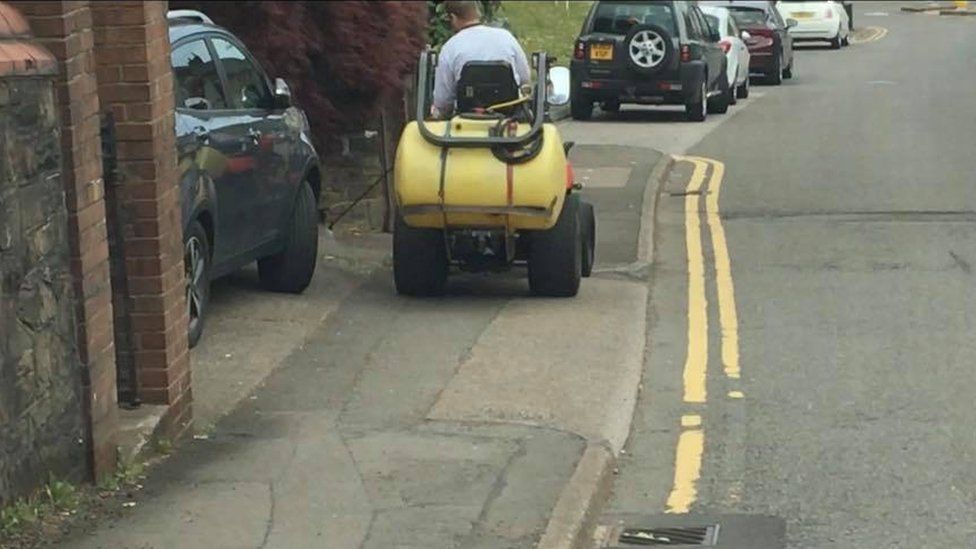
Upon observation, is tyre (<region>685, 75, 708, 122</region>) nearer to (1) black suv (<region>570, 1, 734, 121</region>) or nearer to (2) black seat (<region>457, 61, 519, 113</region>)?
(1) black suv (<region>570, 1, 734, 121</region>)

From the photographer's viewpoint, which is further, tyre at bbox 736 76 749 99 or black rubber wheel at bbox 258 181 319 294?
tyre at bbox 736 76 749 99

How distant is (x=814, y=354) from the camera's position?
34.2 feet

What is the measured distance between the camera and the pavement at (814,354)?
7.50 metres

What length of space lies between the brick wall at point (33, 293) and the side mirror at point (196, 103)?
322 centimetres

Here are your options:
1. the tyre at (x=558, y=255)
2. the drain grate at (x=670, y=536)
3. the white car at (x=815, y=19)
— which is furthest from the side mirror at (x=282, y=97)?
the white car at (x=815, y=19)

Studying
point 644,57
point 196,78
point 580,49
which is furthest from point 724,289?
point 580,49

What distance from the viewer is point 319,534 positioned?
670 cm

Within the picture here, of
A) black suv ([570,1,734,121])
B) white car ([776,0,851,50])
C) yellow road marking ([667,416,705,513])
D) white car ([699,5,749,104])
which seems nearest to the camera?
yellow road marking ([667,416,705,513])

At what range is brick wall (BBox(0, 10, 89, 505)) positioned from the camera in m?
6.52

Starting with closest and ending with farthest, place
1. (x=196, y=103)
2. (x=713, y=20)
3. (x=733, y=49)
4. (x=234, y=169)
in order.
Result: (x=196, y=103) → (x=234, y=169) → (x=733, y=49) → (x=713, y=20)

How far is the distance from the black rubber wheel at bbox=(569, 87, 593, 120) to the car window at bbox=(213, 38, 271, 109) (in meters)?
14.6

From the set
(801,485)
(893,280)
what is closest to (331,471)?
(801,485)

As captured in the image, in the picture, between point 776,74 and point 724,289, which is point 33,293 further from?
point 776,74

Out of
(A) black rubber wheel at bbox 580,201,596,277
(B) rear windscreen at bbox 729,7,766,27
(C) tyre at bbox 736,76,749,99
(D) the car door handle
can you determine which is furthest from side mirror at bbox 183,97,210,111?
(B) rear windscreen at bbox 729,7,766,27
